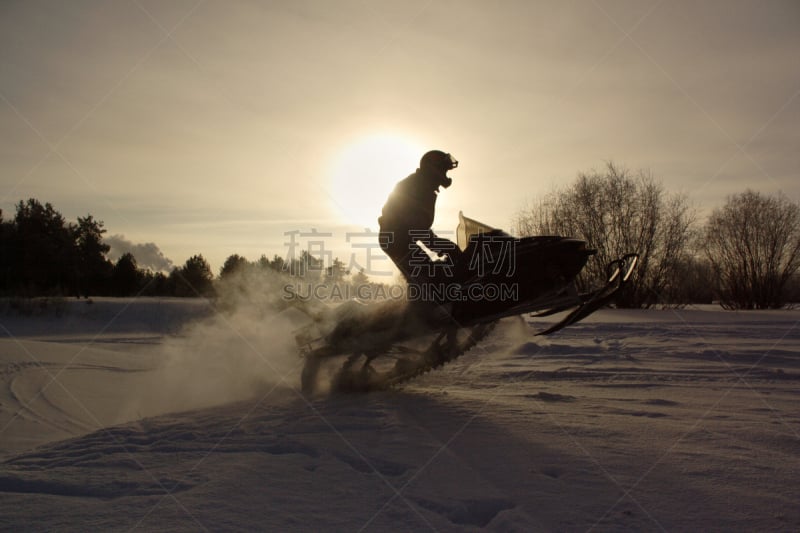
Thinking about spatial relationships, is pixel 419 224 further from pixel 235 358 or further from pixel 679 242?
pixel 679 242

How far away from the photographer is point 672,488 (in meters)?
3.30

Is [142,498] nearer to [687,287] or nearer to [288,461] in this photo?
[288,461]

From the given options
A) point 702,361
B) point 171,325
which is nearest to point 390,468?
point 702,361

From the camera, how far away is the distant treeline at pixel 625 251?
85.0 feet

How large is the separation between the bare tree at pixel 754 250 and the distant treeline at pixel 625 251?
54 mm

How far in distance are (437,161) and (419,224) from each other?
0.79m

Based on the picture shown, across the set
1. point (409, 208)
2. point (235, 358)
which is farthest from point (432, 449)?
point (235, 358)

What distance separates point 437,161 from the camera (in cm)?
648

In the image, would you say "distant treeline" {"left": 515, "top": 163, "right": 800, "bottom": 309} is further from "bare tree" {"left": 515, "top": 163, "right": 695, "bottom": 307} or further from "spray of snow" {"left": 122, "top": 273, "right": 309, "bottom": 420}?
"spray of snow" {"left": 122, "top": 273, "right": 309, "bottom": 420}

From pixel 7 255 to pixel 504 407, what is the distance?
4104 centimetres

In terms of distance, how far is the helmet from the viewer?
21.2 feet

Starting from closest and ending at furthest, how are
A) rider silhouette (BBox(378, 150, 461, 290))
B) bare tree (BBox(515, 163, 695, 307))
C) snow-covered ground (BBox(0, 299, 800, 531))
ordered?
snow-covered ground (BBox(0, 299, 800, 531))
rider silhouette (BBox(378, 150, 461, 290))
bare tree (BBox(515, 163, 695, 307))

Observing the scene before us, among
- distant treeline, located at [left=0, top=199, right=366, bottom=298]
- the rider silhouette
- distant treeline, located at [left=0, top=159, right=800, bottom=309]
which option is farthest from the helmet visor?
distant treeline, located at [left=0, top=199, right=366, bottom=298]

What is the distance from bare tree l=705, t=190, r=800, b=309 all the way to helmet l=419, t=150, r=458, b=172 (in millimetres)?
29678
